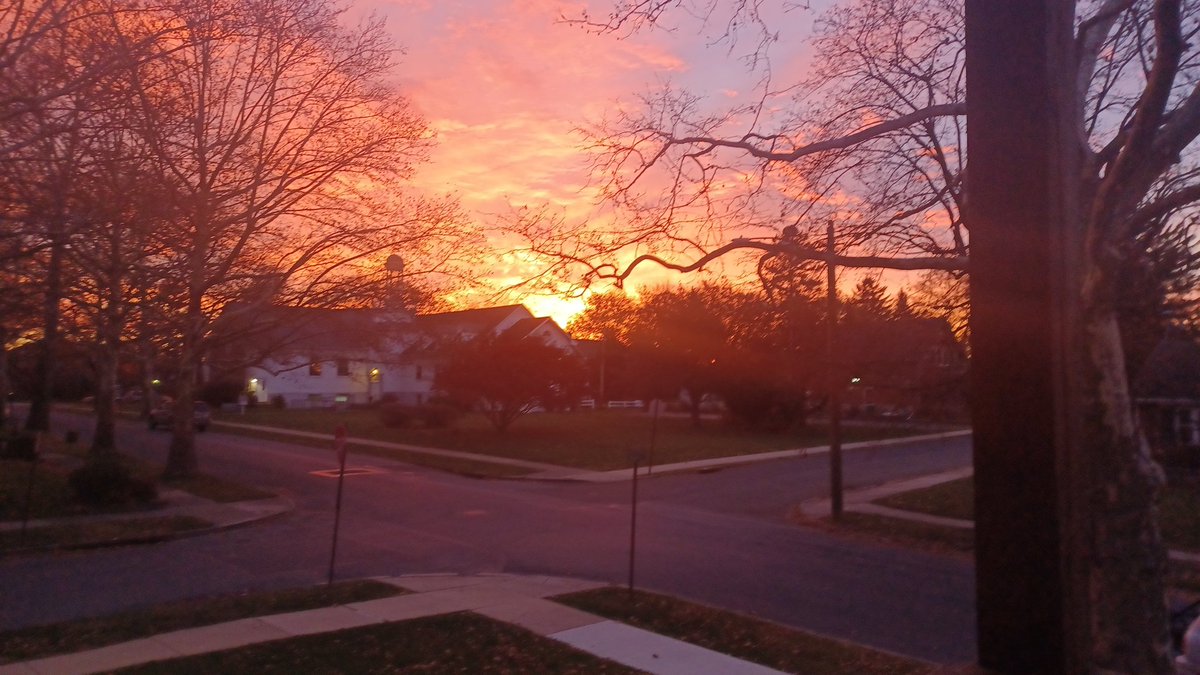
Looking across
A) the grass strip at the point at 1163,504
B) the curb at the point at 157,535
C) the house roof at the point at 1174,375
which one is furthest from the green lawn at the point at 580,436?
the house roof at the point at 1174,375

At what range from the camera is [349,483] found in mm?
26422

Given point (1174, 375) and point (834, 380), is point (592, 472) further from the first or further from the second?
point (1174, 375)

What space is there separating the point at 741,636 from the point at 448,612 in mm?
3112

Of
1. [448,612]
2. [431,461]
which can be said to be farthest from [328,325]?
[448,612]

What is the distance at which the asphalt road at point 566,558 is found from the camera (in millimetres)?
11586

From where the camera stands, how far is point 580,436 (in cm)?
4331

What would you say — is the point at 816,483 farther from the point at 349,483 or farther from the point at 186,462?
the point at 186,462

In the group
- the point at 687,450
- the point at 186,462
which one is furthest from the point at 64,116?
the point at 687,450

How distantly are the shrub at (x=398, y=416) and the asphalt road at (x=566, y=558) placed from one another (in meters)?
20.6

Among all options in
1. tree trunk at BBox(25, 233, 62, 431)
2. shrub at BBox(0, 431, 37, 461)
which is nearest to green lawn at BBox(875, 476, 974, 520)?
tree trunk at BBox(25, 233, 62, 431)

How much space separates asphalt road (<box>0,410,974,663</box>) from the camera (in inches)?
456

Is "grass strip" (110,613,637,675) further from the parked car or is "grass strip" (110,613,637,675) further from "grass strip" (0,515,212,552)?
the parked car

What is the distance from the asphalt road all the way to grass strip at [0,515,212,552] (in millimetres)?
614

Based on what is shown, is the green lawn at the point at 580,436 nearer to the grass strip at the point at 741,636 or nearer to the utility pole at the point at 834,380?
the utility pole at the point at 834,380
